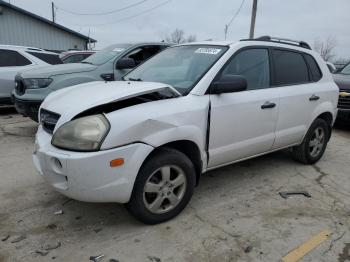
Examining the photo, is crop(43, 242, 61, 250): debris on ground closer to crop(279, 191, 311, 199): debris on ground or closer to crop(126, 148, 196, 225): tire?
crop(126, 148, 196, 225): tire

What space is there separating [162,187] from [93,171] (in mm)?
721

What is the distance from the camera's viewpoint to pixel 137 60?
22.3ft

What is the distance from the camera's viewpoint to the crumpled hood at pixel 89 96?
275 centimetres

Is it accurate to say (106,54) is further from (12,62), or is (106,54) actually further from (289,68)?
(289,68)

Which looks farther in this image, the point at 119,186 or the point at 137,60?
the point at 137,60

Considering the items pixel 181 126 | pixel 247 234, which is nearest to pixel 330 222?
pixel 247 234

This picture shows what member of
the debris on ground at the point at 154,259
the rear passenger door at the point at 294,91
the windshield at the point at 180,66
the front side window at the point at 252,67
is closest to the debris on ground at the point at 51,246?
the debris on ground at the point at 154,259

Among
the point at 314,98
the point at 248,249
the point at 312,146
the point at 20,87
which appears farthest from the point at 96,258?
the point at 20,87

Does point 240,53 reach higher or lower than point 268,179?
higher

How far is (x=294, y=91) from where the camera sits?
424 cm

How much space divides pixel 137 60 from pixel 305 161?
379cm

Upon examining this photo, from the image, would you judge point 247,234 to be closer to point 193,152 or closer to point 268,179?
point 193,152

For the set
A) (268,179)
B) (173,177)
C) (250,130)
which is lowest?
(268,179)

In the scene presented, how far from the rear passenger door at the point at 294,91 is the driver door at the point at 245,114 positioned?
169mm
